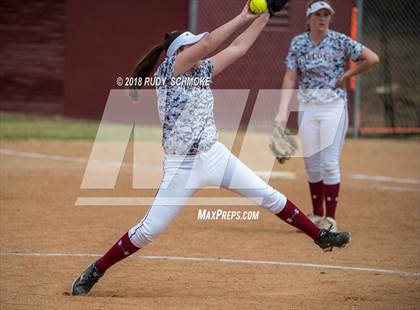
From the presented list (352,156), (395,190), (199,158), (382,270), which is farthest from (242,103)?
(199,158)

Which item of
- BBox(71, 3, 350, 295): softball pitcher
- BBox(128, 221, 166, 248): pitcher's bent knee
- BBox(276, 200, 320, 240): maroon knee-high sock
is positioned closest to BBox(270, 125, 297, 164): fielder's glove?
BBox(276, 200, 320, 240): maroon knee-high sock

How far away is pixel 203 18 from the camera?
1873 centimetres

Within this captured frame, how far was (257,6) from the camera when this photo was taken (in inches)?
269

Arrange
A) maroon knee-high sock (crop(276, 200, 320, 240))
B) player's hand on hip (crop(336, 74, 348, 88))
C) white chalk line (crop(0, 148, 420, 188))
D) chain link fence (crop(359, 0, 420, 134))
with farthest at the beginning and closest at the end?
chain link fence (crop(359, 0, 420, 134)) < white chalk line (crop(0, 148, 420, 188)) < player's hand on hip (crop(336, 74, 348, 88)) < maroon knee-high sock (crop(276, 200, 320, 240))

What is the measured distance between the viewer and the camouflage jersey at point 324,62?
32.7ft

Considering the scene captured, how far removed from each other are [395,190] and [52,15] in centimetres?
996

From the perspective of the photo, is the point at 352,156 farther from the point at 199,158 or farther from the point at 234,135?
the point at 199,158

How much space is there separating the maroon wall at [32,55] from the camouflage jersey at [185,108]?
13.5 metres

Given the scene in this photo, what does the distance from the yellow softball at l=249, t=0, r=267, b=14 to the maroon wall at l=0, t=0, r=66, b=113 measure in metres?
13.9

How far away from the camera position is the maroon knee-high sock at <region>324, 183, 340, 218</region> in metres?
10.1

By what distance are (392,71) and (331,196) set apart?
1449 centimetres

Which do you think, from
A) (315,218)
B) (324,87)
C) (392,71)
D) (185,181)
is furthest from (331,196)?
(392,71)

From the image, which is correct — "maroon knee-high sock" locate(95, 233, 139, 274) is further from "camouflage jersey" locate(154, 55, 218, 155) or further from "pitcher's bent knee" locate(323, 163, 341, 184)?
"pitcher's bent knee" locate(323, 163, 341, 184)

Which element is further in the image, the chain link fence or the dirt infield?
the chain link fence
